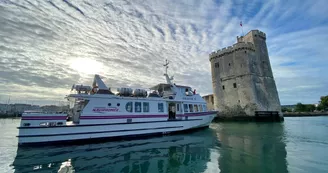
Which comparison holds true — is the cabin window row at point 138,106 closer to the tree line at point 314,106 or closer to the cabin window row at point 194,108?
the cabin window row at point 194,108

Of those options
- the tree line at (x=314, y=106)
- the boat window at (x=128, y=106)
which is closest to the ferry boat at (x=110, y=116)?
the boat window at (x=128, y=106)

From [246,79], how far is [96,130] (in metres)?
26.3

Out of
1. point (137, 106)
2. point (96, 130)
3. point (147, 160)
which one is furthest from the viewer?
point (137, 106)

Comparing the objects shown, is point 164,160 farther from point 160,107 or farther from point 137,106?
point 160,107

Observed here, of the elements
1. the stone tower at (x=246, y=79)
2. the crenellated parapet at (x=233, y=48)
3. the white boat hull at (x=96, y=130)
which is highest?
the crenellated parapet at (x=233, y=48)

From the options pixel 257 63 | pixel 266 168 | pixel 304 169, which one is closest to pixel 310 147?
pixel 304 169

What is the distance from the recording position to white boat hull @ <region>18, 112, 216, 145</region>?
27.2 ft

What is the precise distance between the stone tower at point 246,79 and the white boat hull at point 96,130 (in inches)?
722

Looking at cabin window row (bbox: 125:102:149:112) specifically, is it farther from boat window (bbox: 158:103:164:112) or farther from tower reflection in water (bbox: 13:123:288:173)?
tower reflection in water (bbox: 13:123:288:173)

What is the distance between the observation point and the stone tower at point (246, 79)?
1060 inches

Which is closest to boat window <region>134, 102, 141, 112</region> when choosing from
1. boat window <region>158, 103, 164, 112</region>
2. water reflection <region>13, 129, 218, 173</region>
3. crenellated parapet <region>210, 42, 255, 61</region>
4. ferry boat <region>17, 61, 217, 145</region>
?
ferry boat <region>17, 61, 217, 145</region>

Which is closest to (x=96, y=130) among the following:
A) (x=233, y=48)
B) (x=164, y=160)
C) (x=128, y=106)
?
(x=128, y=106)

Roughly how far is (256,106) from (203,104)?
16171mm

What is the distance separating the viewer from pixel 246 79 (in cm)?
2730
